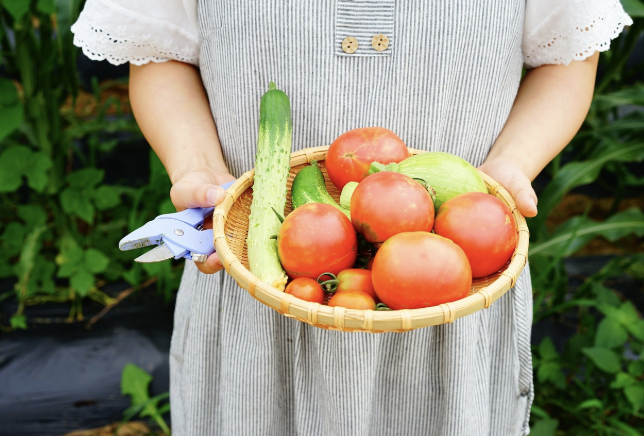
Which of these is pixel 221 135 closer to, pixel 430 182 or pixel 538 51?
pixel 430 182

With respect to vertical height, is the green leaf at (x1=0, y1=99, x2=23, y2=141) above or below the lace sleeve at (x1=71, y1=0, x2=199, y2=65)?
below

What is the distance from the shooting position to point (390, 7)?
962 mm

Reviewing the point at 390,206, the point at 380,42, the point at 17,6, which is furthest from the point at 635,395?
the point at 17,6

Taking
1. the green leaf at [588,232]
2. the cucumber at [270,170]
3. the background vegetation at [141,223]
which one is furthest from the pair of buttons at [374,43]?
the green leaf at [588,232]

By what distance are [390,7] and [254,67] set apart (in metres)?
0.28

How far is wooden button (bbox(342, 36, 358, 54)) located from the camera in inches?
38.4

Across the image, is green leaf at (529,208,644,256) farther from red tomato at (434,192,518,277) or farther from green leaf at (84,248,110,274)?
green leaf at (84,248,110,274)

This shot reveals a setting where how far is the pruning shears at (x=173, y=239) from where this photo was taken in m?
0.89

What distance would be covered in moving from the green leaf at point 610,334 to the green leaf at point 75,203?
191 centimetres

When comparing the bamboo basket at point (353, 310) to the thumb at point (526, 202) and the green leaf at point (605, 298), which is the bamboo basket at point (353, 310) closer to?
the thumb at point (526, 202)

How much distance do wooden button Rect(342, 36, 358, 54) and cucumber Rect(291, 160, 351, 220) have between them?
8.9 inches

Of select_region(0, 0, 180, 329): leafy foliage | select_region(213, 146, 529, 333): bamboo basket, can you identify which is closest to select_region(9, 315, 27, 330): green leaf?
select_region(0, 0, 180, 329): leafy foliage

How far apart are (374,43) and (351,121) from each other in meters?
0.16

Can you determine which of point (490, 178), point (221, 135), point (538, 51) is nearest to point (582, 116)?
point (538, 51)
